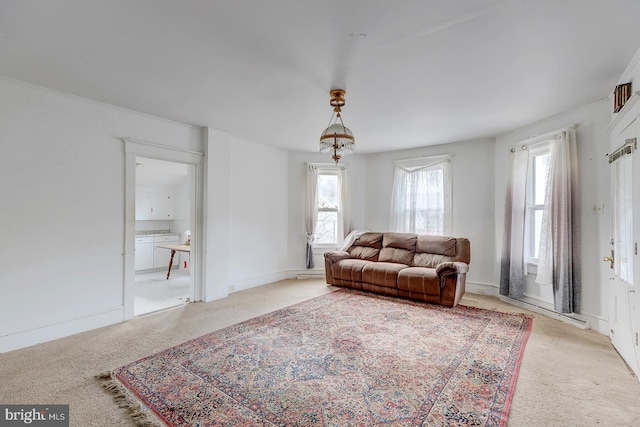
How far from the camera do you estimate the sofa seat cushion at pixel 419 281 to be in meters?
4.13

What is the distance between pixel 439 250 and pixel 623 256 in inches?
91.1

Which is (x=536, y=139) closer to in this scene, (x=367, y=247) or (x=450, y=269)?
(x=450, y=269)

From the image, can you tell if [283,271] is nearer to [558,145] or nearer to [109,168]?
[109,168]

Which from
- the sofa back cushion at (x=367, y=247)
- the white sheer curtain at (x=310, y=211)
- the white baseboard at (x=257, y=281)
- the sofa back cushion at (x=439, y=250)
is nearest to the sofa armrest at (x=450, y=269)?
the sofa back cushion at (x=439, y=250)

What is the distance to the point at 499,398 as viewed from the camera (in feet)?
6.69

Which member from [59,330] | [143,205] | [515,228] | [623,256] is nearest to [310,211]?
[515,228]

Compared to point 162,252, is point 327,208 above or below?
above

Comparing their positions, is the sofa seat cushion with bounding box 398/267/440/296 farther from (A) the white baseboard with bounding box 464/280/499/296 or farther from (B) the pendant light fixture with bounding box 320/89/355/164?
(B) the pendant light fixture with bounding box 320/89/355/164

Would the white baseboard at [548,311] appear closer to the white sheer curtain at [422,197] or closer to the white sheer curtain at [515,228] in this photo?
the white sheer curtain at [515,228]

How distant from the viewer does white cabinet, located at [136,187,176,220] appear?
21.4 feet

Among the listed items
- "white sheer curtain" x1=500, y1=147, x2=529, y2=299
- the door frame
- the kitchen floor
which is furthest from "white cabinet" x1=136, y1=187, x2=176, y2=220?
"white sheer curtain" x1=500, y1=147, x2=529, y2=299

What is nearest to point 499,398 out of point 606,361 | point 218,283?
point 606,361

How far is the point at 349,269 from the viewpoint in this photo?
196 inches

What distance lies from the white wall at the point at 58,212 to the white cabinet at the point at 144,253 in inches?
121
